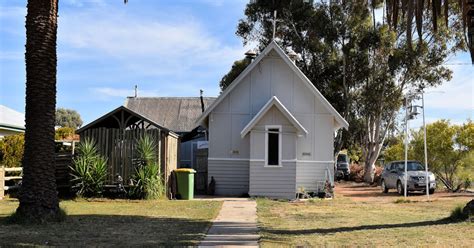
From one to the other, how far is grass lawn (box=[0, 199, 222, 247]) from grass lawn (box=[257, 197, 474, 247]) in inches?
63.5

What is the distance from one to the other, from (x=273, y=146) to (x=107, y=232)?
451 inches

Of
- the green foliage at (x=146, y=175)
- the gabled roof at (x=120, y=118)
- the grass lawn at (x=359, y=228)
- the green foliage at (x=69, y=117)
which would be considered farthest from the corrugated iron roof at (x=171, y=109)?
the green foliage at (x=69, y=117)

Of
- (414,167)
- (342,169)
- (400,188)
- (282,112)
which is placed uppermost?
(282,112)

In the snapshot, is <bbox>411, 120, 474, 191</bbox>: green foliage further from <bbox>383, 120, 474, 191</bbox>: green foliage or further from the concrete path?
the concrete path

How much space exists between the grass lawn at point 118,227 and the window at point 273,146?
4.64 m

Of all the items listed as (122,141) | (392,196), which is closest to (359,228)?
(122,141)

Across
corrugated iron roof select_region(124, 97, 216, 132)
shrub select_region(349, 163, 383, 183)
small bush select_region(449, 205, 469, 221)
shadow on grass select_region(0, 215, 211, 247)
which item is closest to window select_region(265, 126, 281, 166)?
shadow on grass select_region(0, 215, 211, 247)

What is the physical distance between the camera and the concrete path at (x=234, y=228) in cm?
964

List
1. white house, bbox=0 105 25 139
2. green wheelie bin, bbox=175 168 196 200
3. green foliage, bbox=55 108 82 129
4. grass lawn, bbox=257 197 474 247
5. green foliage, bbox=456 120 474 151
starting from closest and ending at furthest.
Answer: grass lawn, bbox=257 197 474 247
green wheelie bin, bbox=175 168 196 200
white house, bbox=0 105 25 139
green foliage, bbox=456 120 474 151
green foliage, bbox=55 108 82 129

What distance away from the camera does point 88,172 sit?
60.7 ft

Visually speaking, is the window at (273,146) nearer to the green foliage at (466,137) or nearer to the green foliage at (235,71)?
the green foliage at (466,137)

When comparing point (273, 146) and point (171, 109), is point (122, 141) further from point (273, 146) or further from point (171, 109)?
point (171, 109)

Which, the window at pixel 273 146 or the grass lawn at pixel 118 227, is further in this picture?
the window at pixel 273 146

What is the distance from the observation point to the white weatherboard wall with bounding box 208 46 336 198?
22688mm
